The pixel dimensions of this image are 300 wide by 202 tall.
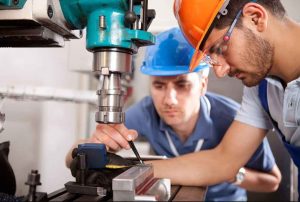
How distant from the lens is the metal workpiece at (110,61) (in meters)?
0.61

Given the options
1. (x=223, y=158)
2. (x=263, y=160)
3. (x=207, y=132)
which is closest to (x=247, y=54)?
(x=223, y=158)

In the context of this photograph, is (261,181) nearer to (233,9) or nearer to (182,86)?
(182,86)

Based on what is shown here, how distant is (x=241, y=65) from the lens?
95cm

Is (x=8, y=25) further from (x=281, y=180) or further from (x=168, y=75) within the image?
(x=281, y=180)

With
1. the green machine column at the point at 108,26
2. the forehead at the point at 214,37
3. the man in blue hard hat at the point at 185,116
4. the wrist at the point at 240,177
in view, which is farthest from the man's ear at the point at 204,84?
the green machine column at the point at 108,26

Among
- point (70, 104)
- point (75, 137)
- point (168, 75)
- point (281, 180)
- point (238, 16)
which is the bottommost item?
point (281, 180)

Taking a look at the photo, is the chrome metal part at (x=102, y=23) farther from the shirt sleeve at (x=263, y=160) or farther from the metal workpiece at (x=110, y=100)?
the shirt sleeve at (x=263, y=160)

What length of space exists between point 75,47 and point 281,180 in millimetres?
1210

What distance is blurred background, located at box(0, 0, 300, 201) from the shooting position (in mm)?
965

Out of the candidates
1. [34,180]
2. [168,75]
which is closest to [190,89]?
[168,75]

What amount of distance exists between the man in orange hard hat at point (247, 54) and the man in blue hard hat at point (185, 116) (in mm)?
298

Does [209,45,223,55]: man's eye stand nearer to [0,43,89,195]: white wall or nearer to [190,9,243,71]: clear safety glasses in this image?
[190,9,243,71]: clear safety glasses

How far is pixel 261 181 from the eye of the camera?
1497 mm

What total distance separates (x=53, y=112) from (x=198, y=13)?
2.93ft
